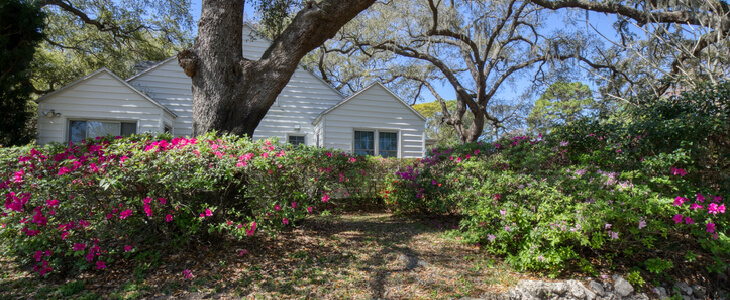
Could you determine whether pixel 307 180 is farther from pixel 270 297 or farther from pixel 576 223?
pixel 576 223

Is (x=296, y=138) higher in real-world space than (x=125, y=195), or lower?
higher

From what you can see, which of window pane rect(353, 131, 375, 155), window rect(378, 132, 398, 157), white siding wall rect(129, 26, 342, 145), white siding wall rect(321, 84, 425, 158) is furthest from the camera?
window rect(378, 132, 398, 157)

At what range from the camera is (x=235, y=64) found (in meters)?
5.30

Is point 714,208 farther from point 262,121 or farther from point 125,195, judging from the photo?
point 262,121

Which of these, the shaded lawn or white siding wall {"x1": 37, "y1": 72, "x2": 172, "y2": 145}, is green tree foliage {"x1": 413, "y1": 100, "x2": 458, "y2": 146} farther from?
the shaded lawn

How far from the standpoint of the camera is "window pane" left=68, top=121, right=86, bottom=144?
8711 millimetres

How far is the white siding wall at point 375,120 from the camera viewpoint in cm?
1030

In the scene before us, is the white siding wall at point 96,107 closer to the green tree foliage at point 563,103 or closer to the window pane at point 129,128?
the window pane at point 129,128

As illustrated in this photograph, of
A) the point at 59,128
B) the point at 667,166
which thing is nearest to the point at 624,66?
the point at 667,166

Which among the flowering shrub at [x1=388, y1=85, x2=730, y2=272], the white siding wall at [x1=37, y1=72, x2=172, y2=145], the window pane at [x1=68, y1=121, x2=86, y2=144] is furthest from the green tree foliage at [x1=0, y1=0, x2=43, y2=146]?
the flowering shrub at [x1=388, y1=85, x2=730, y2=272]

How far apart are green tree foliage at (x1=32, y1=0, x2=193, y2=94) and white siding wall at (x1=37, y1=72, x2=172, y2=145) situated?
5.21 meters

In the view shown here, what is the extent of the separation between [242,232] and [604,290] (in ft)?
13.4

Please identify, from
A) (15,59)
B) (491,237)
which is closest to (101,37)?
(15,59)

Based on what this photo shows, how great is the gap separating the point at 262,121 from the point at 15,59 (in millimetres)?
6047
